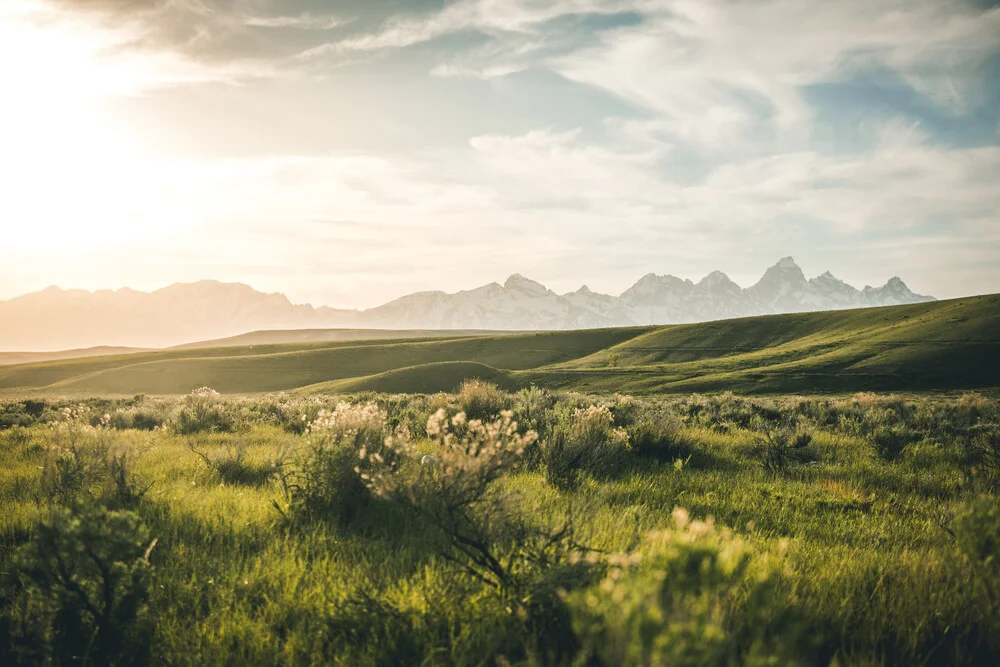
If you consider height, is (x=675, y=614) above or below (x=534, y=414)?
above

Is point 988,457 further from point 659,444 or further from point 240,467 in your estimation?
point 240,467

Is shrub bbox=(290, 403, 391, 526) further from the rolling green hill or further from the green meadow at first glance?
the rolling green hill

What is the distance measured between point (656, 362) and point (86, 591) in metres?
87.6

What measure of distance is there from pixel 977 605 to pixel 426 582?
3525 millimetres

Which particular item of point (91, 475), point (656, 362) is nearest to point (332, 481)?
point (91, 475)

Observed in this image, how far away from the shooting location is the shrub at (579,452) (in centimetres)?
643

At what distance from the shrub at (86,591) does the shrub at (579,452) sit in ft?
14.0

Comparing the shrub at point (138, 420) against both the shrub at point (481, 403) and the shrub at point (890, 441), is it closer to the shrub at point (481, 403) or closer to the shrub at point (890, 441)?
the shrub at point (481, 403)

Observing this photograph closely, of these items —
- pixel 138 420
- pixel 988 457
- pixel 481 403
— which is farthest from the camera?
pixel 481 403

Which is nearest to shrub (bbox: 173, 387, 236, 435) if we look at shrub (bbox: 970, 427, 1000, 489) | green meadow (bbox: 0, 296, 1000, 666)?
green meadow (bbox: 0, 296, 1000, 666)

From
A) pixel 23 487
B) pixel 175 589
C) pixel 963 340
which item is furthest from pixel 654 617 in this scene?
pixel 963 340

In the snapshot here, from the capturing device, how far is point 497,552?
11.9 feet

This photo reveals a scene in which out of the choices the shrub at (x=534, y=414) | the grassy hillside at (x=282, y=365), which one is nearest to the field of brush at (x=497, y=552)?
the shrub at (x=534, y=414)

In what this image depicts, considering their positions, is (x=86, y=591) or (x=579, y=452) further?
(x=579, y=452)
